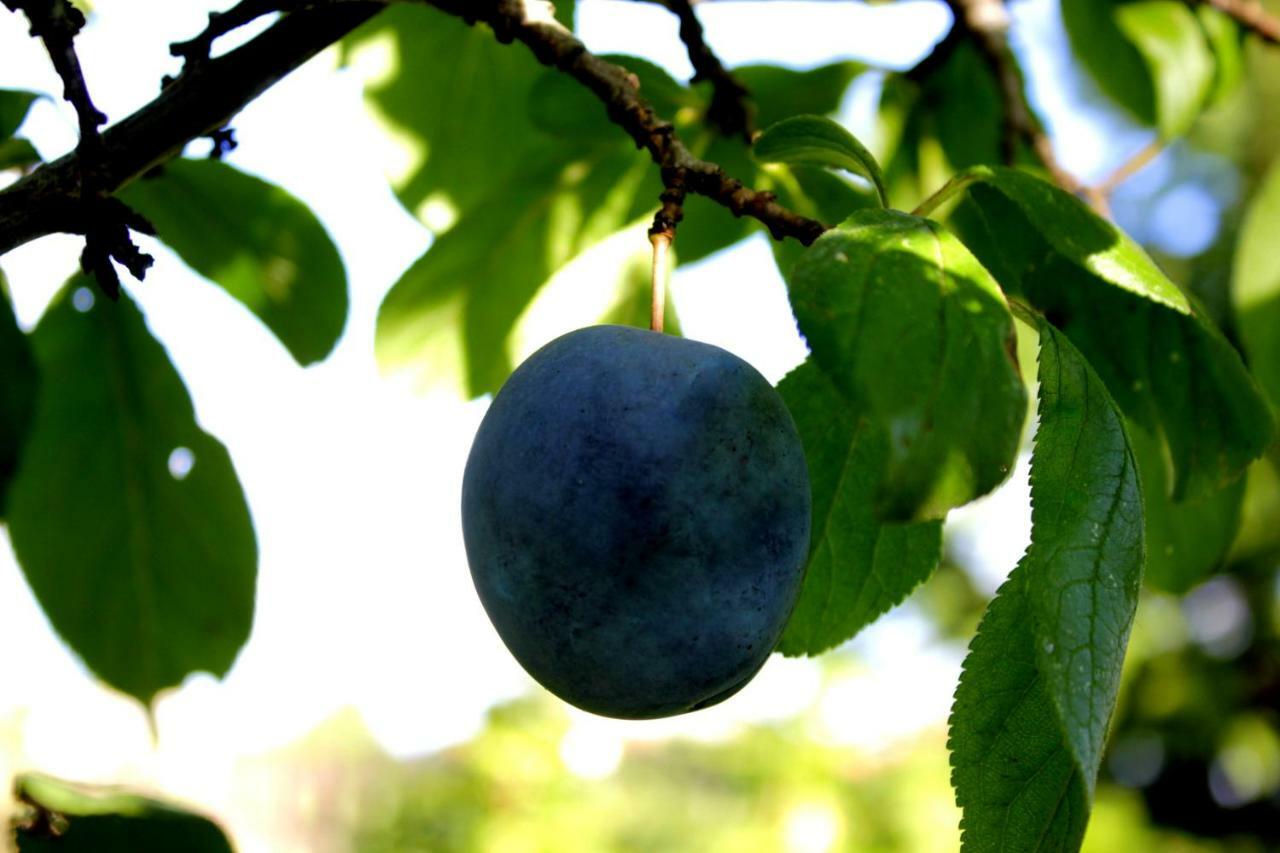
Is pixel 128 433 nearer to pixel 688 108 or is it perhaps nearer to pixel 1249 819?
pixel 688 108

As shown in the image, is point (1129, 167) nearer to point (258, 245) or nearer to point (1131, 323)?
point (1131, 323)

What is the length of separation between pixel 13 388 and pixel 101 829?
38 cm

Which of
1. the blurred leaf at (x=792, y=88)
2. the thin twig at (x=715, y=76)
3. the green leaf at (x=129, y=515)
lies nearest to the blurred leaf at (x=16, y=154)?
the green leaf at (x=129, y=515)

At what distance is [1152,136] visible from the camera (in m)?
1.68

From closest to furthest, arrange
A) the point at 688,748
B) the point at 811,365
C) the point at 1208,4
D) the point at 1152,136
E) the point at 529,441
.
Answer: the point at 529,441
the point at 811,365
the point at 1208,4
the point at 1152,136
the point at 688,748

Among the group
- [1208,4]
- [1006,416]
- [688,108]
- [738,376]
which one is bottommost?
[1006,416]

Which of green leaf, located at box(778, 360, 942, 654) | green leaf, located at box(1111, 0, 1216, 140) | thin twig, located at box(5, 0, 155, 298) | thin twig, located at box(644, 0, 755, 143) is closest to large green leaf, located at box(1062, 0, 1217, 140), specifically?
green leaf, located at box(1111, 0, 1216, 140)

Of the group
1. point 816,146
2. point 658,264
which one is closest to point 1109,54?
point 816,146

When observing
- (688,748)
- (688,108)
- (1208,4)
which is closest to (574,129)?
(688,108)

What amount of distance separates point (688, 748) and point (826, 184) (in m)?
3.78

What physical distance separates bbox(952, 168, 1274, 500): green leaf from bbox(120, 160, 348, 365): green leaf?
695 mm

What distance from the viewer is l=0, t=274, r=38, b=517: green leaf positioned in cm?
101

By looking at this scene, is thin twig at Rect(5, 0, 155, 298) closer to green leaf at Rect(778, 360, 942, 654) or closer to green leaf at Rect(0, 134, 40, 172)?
green leaf at Rect(0, 134, 40, 172)

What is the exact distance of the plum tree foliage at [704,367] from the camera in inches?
23.2
